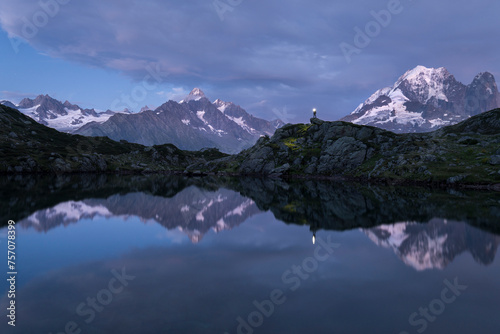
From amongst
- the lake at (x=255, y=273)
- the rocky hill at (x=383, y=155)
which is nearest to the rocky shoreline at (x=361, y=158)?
the rocky hill at (x=383, y=155)

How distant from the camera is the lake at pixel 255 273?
1727cm

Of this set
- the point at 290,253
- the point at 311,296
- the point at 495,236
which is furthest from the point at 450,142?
the point at 311,296

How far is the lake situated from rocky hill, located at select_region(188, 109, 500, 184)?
62728 mm

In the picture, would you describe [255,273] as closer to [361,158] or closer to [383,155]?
[361,158]

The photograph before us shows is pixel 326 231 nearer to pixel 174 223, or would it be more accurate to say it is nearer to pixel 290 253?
pixel 290 253

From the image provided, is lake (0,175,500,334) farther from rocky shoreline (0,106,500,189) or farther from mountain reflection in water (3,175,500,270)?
rocky shoreline (0,106,500,189)

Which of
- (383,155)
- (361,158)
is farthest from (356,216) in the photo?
(383,155)

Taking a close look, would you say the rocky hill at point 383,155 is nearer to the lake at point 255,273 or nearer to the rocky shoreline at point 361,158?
the rocky shoreline at point 361,158

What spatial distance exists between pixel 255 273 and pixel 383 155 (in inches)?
5333

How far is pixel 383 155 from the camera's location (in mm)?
144750

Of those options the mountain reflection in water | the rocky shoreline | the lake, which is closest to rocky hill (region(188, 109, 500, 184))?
the rocky shoreline

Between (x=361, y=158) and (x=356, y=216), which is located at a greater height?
(x=361, y=158)

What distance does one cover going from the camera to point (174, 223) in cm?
4681

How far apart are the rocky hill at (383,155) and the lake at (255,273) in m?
62.7
